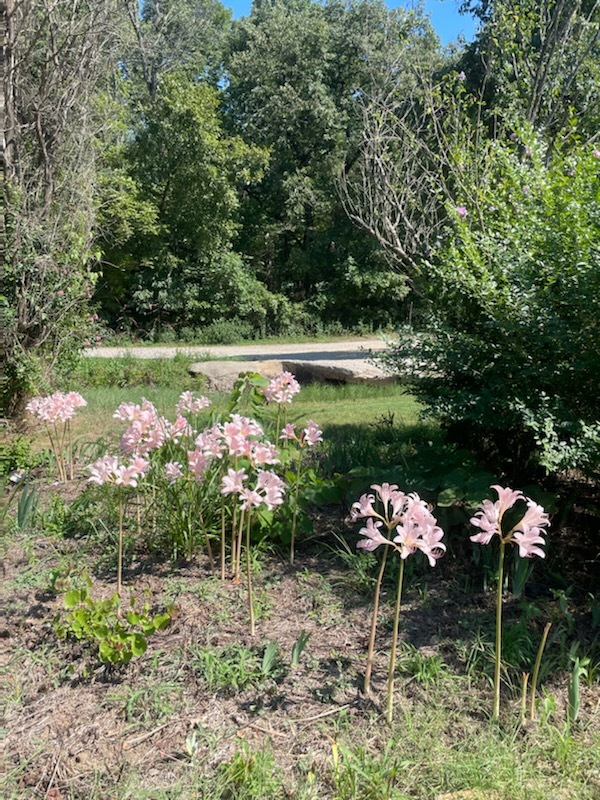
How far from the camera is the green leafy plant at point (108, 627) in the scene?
7.91ft

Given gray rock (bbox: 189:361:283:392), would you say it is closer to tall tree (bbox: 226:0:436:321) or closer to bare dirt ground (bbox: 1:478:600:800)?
bare dirt ground (bbox: 1:478:600:800)

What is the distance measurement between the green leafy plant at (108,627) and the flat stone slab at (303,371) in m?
7.36

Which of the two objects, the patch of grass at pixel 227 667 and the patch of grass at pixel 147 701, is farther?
the patch of grass at pixel 227 667

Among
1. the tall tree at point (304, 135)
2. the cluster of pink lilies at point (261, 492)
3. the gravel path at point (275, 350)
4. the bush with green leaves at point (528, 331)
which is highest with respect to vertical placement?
the tall tree at point (304, 135)

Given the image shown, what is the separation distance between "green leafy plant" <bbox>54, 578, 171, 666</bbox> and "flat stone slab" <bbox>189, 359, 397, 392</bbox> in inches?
290

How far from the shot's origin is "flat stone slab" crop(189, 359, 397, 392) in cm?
1020

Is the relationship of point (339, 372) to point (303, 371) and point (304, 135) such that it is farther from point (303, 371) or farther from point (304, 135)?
point (304, 135)

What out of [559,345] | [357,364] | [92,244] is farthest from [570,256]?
[357,364]

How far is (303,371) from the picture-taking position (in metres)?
10.8

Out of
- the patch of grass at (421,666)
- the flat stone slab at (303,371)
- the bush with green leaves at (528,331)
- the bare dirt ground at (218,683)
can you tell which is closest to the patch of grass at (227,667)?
the bare dirt ground at (218,683)

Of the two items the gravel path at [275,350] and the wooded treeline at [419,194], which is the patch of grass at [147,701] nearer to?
the wooded treeline at [419,194]

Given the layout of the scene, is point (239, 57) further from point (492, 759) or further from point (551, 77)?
point (492, 759)

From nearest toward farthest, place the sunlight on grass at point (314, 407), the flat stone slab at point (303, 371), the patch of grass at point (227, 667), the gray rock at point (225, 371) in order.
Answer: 1. the patch of grass at point (227, 667)
2. the sunlight on grass at point (314, 407)
3. the gray rock at point (225, 371)
4. the flat stone slab at point (303, 371)

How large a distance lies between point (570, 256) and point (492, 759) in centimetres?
Answer: 234
